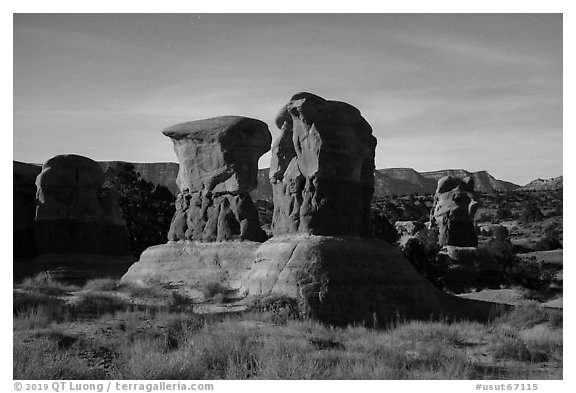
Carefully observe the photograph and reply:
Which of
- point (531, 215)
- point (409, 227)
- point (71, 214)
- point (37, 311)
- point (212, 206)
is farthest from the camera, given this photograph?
point (531, 215)

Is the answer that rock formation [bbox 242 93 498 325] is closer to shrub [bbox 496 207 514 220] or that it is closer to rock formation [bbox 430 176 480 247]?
rock formation [bbox 430 176 480 247]

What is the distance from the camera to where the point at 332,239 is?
17.5 meters

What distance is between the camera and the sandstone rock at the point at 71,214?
29.8 metres

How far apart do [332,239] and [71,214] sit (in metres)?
16.3

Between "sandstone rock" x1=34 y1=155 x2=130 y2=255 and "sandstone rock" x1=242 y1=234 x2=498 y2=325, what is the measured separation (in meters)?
13.8

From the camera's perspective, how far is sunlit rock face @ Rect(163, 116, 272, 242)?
2214 centimetres

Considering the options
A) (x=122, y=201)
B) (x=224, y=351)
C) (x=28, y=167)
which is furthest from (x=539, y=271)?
(x=224, y=351)

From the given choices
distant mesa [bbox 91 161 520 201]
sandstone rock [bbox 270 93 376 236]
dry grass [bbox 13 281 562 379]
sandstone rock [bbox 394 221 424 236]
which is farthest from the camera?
distant mesa [bbox 91 161 520 201]

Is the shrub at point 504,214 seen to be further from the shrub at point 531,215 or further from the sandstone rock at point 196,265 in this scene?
the sandstone rock at point 196,265

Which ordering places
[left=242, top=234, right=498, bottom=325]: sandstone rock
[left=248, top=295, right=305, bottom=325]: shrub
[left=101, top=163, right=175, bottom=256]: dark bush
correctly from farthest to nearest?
[left=101, top=163, right=175, bottom=256]: dark bush
[left=242, top=234, right=498, bottom=325]: sandstone rock
[left=248, top=295, right=305, bottom=325]: shrub

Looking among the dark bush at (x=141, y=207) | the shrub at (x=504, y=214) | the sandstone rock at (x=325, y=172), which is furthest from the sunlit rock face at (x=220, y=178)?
the shrub at (x=504, y=214)

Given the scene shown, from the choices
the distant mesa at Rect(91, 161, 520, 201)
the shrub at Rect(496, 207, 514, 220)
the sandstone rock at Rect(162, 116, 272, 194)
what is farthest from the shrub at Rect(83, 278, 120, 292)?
the distant mesa at Rect(91, 161, 520, 201)

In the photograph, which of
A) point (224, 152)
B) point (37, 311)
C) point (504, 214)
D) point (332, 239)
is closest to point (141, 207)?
point (224, 152)
